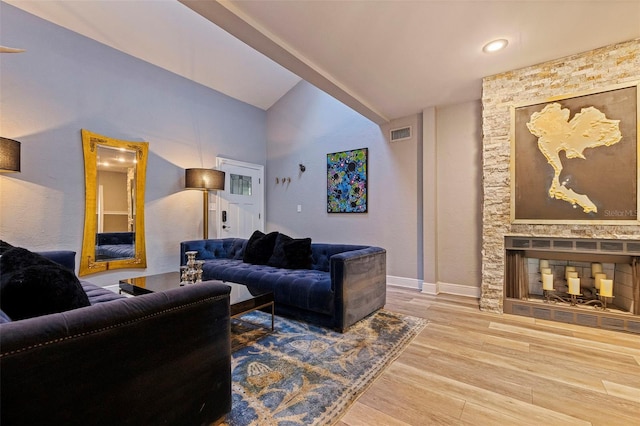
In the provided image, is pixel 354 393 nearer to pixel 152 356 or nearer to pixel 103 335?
pixel 152 356

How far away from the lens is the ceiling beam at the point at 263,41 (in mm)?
2010

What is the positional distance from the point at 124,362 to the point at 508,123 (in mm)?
3738

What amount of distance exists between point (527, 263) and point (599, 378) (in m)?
1.54

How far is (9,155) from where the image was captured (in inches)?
102

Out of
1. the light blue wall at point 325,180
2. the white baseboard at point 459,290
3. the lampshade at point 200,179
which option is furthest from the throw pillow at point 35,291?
the white baseboard at point 459,290

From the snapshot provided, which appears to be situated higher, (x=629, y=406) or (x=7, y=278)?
(x=7, y=278)

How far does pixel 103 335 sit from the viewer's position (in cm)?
98

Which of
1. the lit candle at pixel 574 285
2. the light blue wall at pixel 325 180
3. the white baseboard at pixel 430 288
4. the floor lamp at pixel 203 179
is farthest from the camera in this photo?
the floor lamp at pixel 203 179

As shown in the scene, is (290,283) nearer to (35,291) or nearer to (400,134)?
(35,291)

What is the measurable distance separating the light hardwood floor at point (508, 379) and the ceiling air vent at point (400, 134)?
2.68 meters

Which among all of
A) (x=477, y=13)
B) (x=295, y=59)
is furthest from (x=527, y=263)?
(x=295, y=59)

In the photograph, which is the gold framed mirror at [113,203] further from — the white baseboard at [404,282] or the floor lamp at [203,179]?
the white baseboard at [404,282]

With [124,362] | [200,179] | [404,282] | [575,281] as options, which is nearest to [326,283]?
[124,362]

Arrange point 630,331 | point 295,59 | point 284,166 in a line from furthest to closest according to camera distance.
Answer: point 284,166 → point 295,59 → point 630,331
